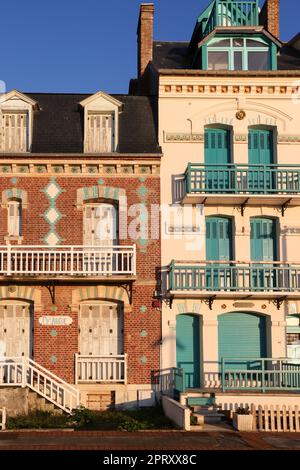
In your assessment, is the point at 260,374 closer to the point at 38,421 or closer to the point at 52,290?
the point at 52,290

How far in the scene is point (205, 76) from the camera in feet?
84.2

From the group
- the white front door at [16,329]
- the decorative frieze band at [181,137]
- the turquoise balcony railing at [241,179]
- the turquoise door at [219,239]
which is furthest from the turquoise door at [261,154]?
the white front door at [16,329]

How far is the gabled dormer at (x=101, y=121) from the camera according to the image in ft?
83.3

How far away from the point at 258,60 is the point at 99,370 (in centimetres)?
1263

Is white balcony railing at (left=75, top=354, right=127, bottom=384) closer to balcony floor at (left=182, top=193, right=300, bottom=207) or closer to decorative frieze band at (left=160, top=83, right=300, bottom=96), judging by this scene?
balcony floor at (left=182, top=193, right=300, bottom=207)

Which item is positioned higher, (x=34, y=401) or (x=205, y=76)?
(x=205, y=76)

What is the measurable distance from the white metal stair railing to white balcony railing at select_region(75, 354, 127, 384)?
0.67 m

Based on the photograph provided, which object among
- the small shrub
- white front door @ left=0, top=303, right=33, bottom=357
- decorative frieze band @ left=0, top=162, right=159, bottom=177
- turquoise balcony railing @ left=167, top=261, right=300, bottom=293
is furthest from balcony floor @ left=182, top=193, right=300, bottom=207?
the small shrub

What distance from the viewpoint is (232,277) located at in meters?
24.1

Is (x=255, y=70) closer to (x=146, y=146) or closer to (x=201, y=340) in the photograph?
(x=146, y=146)
